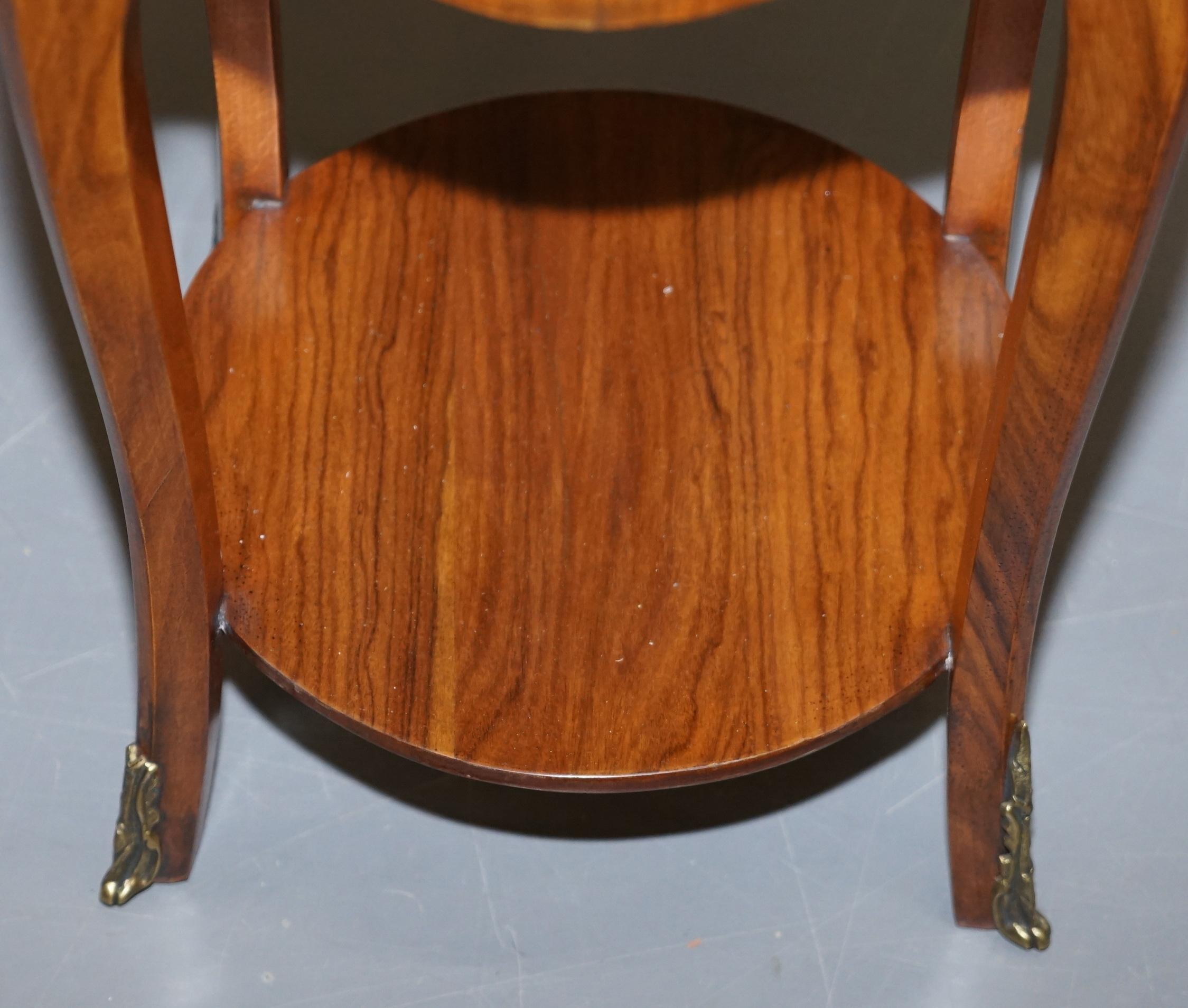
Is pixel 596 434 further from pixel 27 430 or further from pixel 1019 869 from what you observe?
pixel 27 430

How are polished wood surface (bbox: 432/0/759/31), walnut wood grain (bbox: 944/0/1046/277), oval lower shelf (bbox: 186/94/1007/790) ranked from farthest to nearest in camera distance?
walnut wood grain (bbox: 944/0/1046/277), oval lower shelf (bbox: 186/94/1007/790), polished wood surface (bbox: 432/0/759/31)

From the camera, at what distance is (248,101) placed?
42.9 inches

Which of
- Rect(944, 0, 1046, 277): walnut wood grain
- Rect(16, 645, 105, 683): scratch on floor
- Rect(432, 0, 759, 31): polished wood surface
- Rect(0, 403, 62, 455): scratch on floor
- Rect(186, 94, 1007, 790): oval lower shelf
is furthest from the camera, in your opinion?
Rect(0, 403, 62, 455): scratch on floor

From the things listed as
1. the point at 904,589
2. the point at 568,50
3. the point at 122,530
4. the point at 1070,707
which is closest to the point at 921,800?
the point at 1070,707

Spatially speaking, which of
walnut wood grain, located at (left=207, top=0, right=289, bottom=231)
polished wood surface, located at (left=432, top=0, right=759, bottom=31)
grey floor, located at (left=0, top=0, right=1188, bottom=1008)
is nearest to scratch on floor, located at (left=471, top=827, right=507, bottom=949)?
grey floor, located at (left=0, top=0, right=1188, bottom=1008)

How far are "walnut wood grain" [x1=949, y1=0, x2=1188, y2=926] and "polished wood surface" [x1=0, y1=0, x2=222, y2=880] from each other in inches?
13.4

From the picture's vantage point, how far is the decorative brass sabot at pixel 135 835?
3.16ft

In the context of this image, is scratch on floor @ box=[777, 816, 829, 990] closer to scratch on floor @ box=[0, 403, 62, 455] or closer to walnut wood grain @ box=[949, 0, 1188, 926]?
walnut wood grain @ box=[949, 0, 1188, 926]

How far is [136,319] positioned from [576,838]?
508 millimetres

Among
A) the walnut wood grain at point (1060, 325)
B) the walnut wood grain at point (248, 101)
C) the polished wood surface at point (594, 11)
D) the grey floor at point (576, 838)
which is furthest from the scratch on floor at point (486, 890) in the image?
the polished wood surface at point (594, 11)

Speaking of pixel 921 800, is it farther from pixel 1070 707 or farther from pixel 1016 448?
pixel 1016 448

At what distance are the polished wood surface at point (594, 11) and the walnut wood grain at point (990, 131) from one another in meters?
0.49

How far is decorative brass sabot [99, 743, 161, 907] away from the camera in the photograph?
964mm

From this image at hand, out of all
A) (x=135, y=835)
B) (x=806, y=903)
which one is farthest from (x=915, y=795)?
(x=135, y=835)
